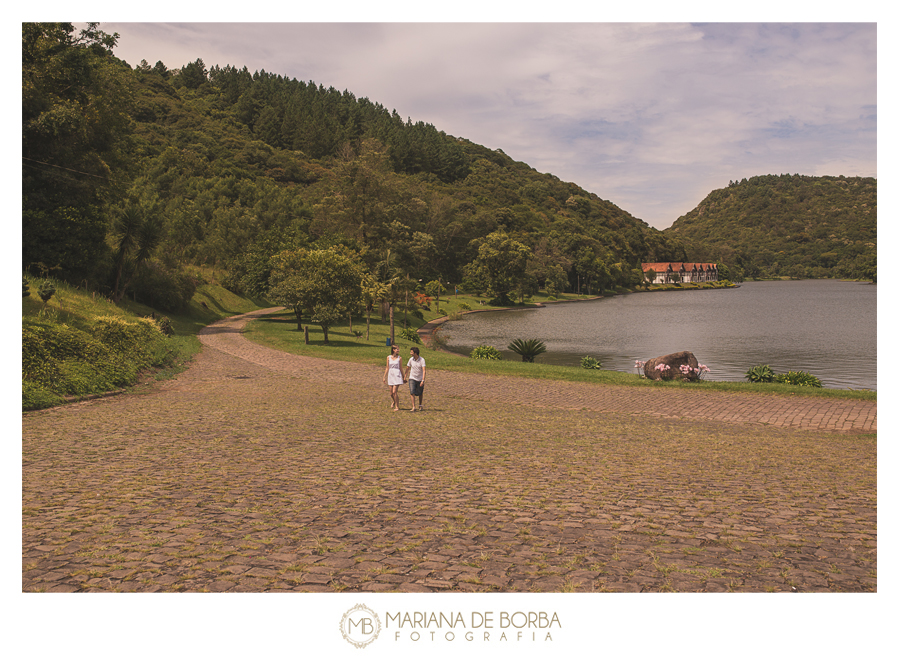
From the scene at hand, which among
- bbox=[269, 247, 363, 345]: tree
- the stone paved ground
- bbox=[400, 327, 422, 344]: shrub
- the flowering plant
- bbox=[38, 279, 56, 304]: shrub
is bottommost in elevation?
the stone paved ground

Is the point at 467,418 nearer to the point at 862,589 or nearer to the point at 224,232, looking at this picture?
the point at 862,589

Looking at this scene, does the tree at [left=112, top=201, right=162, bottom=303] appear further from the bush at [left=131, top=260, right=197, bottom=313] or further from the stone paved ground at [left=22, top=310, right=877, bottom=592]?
the stone paved ground at [left=22, top=310, right=877, bottom=592]

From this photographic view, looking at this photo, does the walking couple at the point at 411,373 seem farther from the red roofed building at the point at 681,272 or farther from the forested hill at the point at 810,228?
the red roofed building at the point at 681,272

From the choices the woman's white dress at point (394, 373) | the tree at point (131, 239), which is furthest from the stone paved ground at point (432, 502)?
the tree at point (131, 239)

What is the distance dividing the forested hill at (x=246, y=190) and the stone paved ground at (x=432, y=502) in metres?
20.0

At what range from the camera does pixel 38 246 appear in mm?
27469

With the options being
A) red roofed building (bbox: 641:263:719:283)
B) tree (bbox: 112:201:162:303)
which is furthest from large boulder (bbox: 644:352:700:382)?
red roofed building (bbox: 641:263:719:283)

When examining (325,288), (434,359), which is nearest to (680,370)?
(434,359)

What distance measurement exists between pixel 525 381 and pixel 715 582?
661 inches

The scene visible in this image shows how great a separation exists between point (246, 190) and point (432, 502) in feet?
340

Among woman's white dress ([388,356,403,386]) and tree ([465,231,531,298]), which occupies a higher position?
tree ([465,231,531,298])

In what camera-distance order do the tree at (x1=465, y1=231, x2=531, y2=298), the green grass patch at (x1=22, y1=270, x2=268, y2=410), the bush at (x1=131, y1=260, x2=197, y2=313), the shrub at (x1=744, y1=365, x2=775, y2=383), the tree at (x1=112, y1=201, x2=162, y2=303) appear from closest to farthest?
1. the green grass patch at (x1=22, y1=270, x2=268, y2=410)
2. the shrub at (x1=744, y1=365, x2=775, y2=383)
3. the tree at (x1=112, y1=201, x2=162, y2=303)
4. the bush at (x1=131, y1=260, x2=197, y2=313)
5. the tree at (x1=465, y1=231, x2=531, y2=298)

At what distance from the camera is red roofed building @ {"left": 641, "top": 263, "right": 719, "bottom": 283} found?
170625 mm

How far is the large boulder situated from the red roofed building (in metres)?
149
